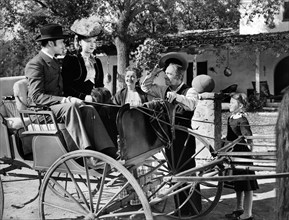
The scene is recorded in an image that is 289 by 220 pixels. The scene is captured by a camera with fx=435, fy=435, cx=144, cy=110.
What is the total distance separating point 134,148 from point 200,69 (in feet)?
59.9

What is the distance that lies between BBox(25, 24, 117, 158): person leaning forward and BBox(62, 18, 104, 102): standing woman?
5.3 inches

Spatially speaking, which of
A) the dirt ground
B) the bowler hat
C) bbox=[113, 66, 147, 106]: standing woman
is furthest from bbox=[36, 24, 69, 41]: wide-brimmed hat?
the bowler hat

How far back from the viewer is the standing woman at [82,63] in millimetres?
4867

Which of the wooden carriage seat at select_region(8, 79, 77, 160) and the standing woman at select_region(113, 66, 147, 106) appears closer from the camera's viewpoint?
the wooden carriage seat at select_region(8, 79, 77, 160)

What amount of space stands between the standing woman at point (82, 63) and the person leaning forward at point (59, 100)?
135 millimetres

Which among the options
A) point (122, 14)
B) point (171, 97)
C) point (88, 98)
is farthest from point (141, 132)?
point (122, 14)

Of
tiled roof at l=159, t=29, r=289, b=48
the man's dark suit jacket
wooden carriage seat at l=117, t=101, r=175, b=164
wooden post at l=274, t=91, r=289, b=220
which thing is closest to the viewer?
wooden post at l=274, t=91, r=289, b=220

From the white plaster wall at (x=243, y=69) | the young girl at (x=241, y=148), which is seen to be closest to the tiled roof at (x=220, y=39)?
the white plaster wall at (x=243, y=69)

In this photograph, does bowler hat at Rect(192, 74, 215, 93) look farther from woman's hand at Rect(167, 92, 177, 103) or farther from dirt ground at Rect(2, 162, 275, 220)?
woman's hand at Rect(167, 92, 177, 103)

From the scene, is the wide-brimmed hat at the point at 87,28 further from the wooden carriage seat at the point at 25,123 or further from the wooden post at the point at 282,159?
the wooden post at the point at 282,159

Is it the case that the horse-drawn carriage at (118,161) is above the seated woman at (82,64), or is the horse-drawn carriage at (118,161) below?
below

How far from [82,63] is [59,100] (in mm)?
719

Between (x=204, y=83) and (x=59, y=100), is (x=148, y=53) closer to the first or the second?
(x=204, y=83)

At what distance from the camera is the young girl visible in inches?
202
